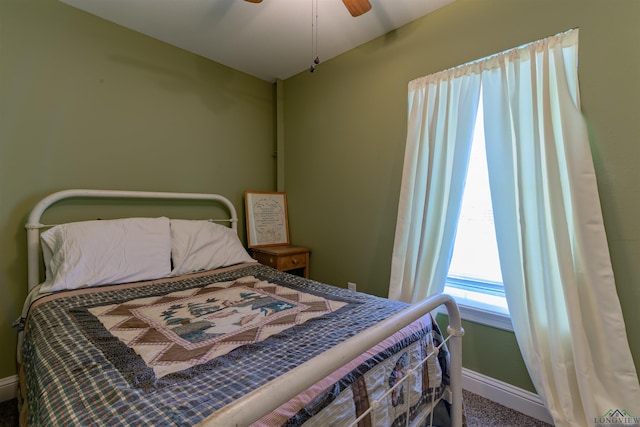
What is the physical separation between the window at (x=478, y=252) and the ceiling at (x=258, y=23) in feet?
3.23

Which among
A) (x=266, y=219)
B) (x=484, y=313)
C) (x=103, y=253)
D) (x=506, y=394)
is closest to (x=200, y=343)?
(x=103, y=253)

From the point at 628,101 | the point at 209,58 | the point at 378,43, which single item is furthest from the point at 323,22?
the point at 628,101

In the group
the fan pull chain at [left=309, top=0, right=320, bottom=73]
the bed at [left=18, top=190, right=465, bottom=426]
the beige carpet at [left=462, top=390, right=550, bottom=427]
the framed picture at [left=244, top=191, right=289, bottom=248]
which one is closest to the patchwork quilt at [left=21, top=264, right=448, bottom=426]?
the bed at [left=18, top=190, right=465, bottom=426]

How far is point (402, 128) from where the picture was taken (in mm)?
2107

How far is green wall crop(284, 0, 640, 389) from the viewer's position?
1358mm

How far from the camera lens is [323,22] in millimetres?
2094

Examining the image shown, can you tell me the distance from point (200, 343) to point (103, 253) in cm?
109

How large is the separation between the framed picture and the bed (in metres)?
0.74

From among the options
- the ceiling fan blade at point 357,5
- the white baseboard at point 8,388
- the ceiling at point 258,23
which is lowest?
the white baseboard at point 8,388

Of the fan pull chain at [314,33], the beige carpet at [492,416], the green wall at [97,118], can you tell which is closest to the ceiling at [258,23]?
the fan pull chain at [314,33]

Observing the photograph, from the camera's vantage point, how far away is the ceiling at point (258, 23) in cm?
191

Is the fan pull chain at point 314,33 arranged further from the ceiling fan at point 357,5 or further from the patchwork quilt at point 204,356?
the patchwork quilt at point 204,356

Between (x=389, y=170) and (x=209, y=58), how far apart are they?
6.15 ft

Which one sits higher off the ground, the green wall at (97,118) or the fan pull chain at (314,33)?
the fan pull chain at (314,33)
